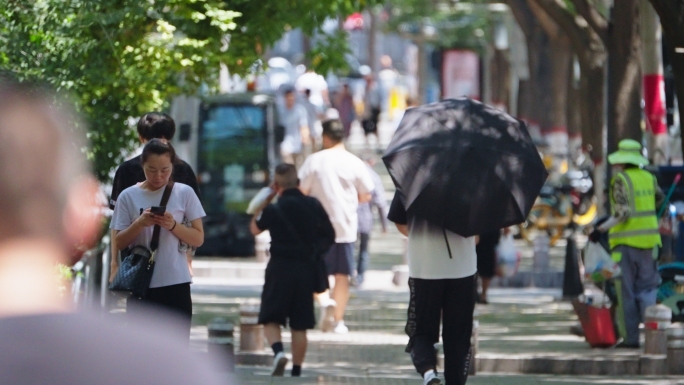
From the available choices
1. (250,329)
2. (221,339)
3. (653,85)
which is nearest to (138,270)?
(221,339)

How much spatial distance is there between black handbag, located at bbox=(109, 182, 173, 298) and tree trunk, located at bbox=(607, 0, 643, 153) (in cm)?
834

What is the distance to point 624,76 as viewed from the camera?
49.7 ft

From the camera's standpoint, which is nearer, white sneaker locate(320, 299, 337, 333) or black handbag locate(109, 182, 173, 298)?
black handbag locate(109, 182, 173, 298)

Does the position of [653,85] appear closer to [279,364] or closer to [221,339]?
[279,364]

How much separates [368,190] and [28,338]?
10249mm

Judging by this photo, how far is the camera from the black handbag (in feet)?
24.3

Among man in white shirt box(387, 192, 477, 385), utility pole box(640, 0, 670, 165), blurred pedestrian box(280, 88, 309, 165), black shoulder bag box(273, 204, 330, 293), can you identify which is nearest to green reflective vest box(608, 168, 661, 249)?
black shoulder bag box(273, 204, 330, 293)

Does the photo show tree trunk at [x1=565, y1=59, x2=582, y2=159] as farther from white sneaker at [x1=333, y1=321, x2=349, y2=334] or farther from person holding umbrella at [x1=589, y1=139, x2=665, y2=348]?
person holding umbrella at [x1=589, y1=139, x2=665, y2=348]

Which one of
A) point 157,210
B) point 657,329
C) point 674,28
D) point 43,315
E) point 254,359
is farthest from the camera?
point 254,359

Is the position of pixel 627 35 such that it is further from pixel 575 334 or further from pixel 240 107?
pixel 240 107

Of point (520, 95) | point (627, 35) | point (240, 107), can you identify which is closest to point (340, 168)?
point (627, 35)

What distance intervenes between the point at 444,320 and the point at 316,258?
6.81ft

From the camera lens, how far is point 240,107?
20.9m

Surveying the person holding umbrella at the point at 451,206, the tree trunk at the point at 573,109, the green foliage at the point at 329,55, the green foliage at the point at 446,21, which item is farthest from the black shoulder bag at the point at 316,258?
the green foliage at the point at 446,21
